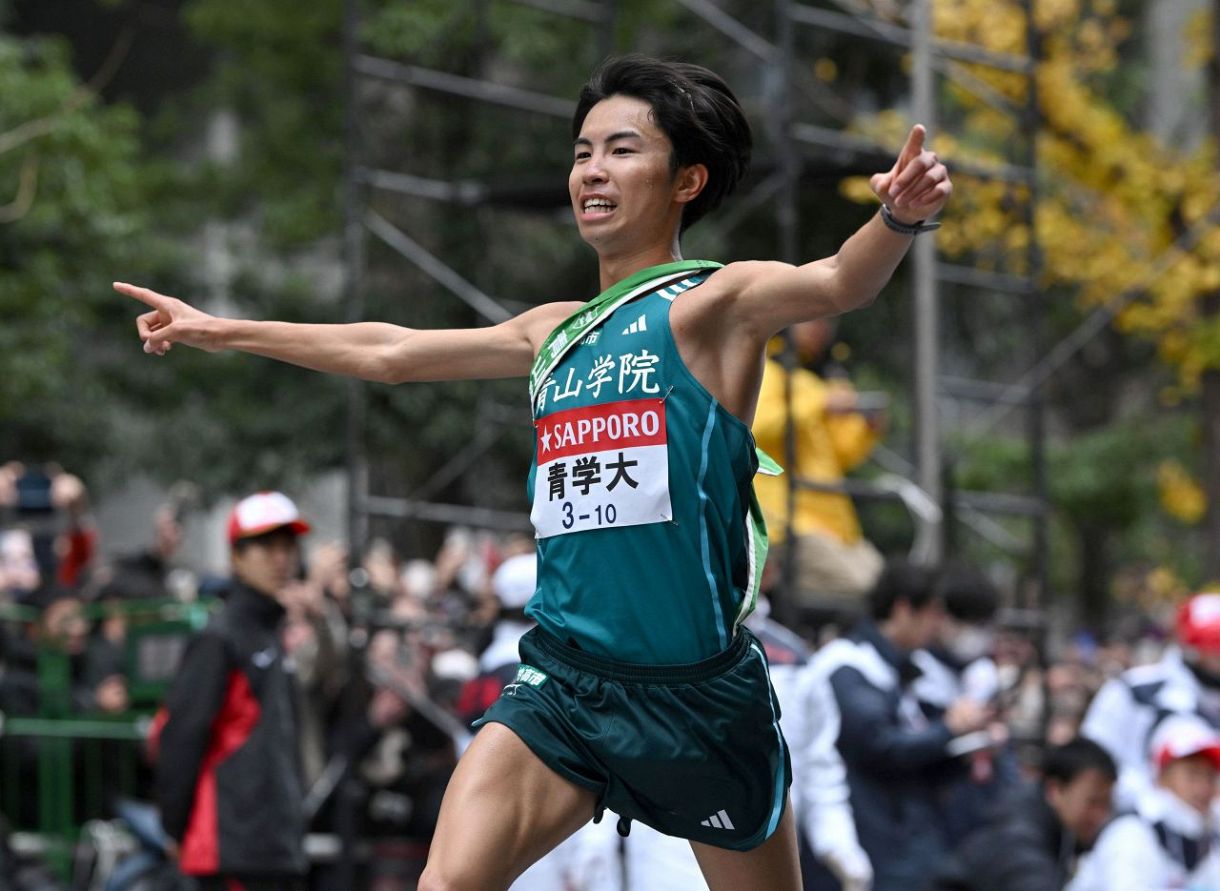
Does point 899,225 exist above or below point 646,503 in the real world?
above

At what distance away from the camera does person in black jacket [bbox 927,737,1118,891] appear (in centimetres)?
838

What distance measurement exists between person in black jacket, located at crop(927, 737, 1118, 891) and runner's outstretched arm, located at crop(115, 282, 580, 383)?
13.4ft

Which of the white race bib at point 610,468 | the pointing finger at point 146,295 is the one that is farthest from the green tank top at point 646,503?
the pointing finger at point 146,295

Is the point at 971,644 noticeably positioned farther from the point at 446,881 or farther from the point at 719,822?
the point at 446,881

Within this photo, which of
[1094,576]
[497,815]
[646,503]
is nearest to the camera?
[497,815]

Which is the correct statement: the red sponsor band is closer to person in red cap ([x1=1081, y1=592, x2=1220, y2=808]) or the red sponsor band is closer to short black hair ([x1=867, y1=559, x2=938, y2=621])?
short black hair ([x1=867, y1=559, x2=938, y2=621])

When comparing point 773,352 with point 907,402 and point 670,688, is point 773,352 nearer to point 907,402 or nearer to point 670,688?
point 670,688

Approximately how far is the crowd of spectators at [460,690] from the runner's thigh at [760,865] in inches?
98.0

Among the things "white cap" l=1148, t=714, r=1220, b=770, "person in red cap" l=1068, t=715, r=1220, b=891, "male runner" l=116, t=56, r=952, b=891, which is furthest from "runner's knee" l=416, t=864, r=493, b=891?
"white cap" l=1148, t=714, r=1220, b=770

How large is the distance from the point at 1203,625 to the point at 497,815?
5.67 metres

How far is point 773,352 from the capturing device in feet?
35.5

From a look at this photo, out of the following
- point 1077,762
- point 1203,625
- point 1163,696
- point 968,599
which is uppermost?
point 968,599

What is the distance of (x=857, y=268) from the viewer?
422 cm

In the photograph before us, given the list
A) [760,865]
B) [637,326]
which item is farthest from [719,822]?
[637,326]
